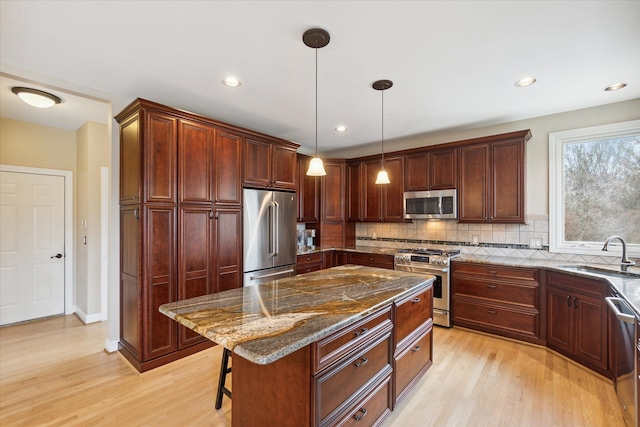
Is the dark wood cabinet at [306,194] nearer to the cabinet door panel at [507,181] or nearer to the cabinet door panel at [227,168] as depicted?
the cabinet door panel at [227,168]

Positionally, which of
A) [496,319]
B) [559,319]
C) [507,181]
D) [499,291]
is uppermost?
[507,181]

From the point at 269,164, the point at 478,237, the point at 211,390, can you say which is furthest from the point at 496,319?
the point at 269,164

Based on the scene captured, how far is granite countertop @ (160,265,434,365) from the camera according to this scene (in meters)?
1.21

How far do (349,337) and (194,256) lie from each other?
206 cm

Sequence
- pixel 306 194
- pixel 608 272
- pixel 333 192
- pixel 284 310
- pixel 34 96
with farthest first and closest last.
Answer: pixel 333 192 → pixel 306 194 → pixel 34 96 → pixel 608 272 → pixel 284 310

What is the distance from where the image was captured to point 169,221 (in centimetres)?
284

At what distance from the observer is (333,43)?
2.14 metres

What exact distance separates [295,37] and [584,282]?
3.30m

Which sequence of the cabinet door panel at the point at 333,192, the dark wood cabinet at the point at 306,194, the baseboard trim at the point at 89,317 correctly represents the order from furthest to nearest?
the cabinet door panel at the point at 333,192
the dark wood cabinet at the point at 306,194
the baseboard trim at the point at 89,317

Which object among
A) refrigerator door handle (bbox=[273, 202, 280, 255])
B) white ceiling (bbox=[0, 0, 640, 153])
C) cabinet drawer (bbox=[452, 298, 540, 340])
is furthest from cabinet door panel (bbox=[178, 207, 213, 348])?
cabinet drawer (bbox=[452, 298, 540, 340])

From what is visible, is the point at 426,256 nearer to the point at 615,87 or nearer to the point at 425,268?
the point at 425,268

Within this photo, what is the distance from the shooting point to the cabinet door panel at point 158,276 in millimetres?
2697

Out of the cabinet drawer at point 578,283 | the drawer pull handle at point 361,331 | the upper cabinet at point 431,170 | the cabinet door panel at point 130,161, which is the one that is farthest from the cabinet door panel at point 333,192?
the drawer pull handle at point 361,331

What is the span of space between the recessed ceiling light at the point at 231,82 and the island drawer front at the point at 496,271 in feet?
10.8
